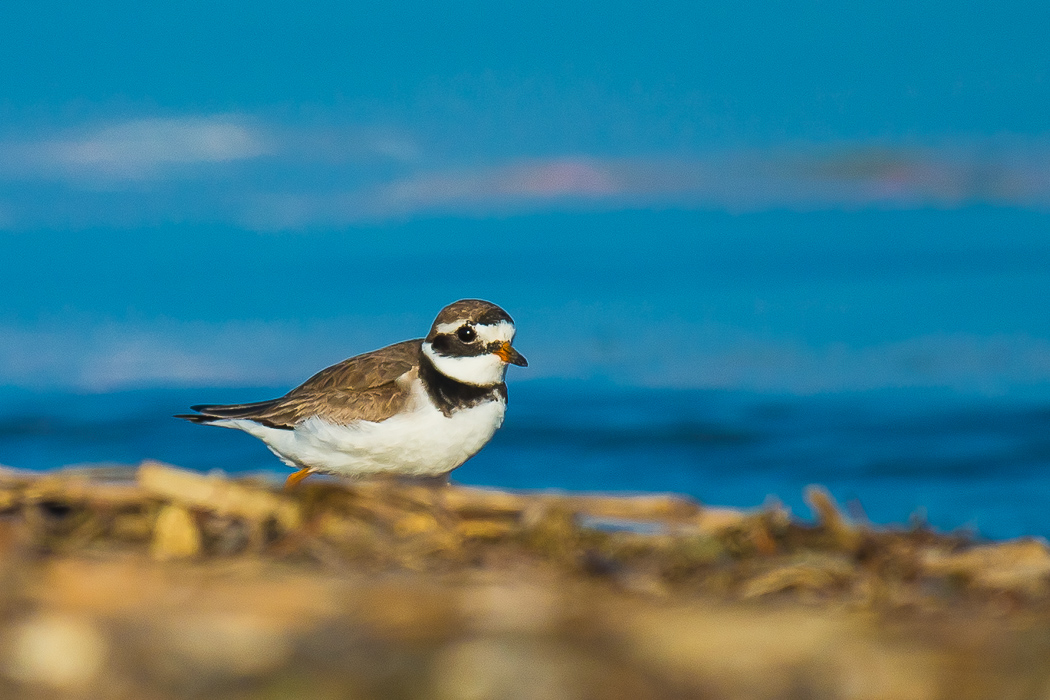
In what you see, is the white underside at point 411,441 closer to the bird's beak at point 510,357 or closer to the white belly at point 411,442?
the white belly at point 411,442

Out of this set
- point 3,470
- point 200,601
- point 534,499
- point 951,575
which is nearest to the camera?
point 200,601

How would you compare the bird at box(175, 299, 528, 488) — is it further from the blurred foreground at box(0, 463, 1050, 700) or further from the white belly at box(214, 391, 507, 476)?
the blurred foreground at box(0, 463, 1050, 700)

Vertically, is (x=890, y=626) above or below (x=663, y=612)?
above

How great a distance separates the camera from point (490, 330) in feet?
35.6

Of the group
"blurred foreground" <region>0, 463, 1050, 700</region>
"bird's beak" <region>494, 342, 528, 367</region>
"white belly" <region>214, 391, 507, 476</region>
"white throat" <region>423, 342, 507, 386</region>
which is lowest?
"blurred foreground" <region>0, 463, 1050, 700</region>

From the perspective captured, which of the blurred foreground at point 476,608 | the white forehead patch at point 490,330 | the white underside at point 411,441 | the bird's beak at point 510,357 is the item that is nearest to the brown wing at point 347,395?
the white underside at point 411,441

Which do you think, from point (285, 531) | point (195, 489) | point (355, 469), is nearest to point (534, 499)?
point (285, 531)

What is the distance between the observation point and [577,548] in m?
4.00

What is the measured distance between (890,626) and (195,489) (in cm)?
248

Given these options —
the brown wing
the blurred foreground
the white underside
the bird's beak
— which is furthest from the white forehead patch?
the blurred foreground

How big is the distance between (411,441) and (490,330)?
1531 millimetres

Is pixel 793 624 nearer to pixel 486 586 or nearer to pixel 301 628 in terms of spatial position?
pixel 486 586

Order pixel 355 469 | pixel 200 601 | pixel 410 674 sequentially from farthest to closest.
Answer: pixel 355 469, pixel 200 601, pixel 410 674

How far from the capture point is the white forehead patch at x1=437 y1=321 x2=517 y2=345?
10.9 meters
